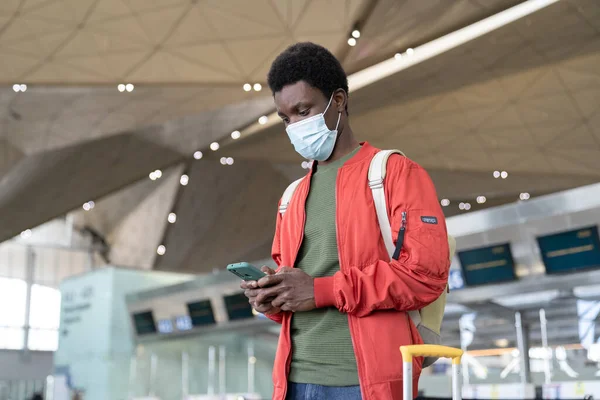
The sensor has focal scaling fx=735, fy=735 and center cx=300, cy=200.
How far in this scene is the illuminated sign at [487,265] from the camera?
48.8ft

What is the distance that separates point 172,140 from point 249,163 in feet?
17.2

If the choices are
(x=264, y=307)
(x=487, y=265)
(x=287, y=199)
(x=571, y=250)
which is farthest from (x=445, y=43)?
(x=264, y=307)

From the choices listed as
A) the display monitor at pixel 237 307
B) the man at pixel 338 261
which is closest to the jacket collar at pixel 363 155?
the man at pixel 338 261

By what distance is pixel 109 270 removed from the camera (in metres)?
25.5

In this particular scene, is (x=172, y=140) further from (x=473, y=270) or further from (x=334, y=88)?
(x=334, y=88)

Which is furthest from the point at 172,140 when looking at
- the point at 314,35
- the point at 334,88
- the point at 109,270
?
the point at 334,88

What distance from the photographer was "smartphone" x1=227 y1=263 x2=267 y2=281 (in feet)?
7.81

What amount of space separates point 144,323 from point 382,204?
911 inches

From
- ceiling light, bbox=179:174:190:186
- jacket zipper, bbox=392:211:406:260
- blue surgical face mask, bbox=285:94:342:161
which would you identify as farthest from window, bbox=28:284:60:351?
jacket zipper, bbox=392:211:406:260

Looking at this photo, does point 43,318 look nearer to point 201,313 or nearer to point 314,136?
point 201,313

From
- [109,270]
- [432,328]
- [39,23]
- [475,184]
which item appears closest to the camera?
[432,328]

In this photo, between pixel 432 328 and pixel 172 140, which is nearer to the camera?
pixel 432 328

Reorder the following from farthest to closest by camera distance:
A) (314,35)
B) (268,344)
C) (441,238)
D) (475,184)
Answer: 1. (475,184)
2. (268,344)
3. (314,35)
4. (441,238)

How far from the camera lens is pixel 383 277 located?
234cm
